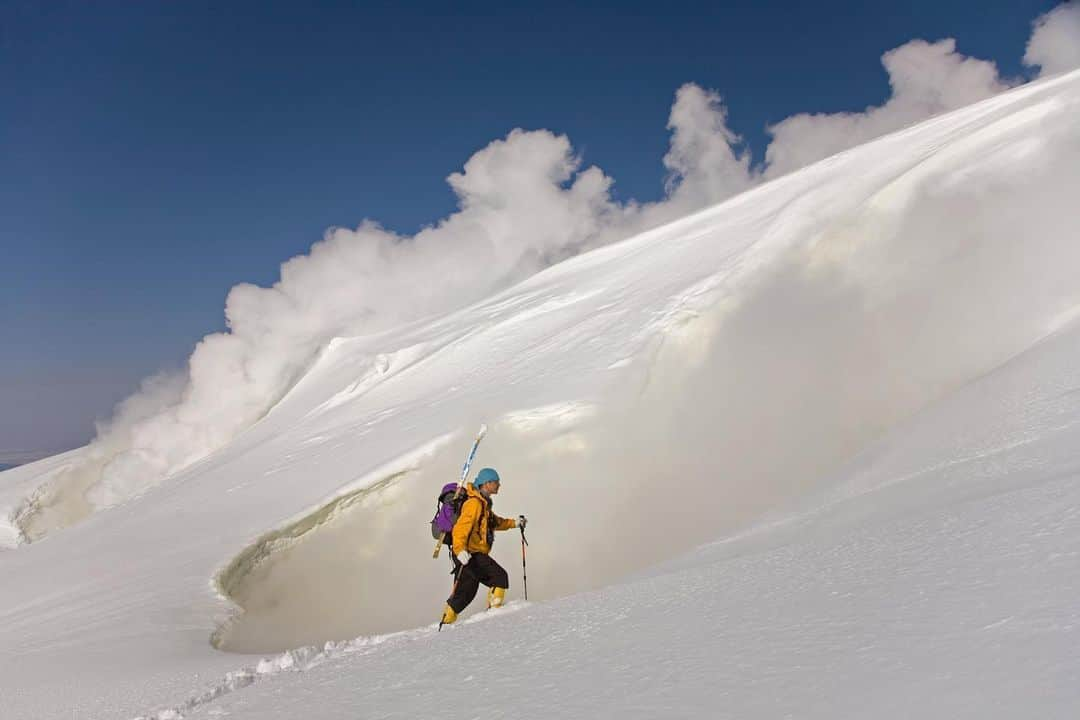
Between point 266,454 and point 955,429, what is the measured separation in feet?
45.7

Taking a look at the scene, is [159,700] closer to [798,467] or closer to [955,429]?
[955,429]

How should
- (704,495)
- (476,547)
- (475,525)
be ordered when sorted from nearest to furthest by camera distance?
(475,525) < (476,547) < (704,495)

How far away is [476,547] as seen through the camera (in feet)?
22.8

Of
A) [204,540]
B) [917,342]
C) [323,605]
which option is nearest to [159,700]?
[323,605]

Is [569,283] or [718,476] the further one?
[569,283]

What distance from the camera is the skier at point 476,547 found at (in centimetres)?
679

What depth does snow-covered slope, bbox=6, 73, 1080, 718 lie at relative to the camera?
2.63m

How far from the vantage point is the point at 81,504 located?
32.5 metres

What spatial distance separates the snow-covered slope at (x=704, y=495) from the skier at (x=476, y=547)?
97 cm

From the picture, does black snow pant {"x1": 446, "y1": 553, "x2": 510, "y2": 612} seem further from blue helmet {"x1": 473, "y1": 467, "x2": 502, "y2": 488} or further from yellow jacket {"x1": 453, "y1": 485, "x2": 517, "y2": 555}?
blue helmet {"x1": 473, "y1": 467, "x2": 502, "y2": 488}

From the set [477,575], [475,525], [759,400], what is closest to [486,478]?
[475,525]

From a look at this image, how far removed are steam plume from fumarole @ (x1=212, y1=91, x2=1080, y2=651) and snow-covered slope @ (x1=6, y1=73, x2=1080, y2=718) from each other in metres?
0.05

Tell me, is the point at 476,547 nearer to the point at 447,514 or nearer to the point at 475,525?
the point at 475,525

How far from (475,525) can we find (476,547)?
260 mm
